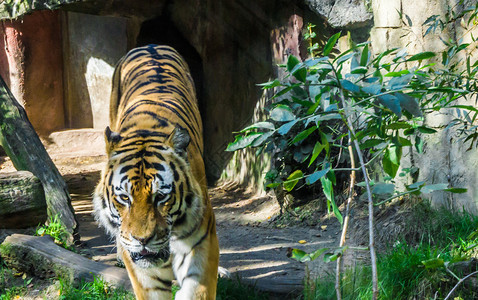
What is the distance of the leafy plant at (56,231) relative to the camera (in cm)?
532

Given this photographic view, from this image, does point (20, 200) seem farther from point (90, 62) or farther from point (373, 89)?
point (90, 62)

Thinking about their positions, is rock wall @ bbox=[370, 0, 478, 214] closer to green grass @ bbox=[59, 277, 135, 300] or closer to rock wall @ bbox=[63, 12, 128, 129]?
green grass @ bbox=[59, 277, 135, 300]

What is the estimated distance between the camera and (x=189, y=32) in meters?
9.57

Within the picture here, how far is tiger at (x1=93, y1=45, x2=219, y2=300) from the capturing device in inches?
125

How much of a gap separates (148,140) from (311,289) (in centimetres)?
147

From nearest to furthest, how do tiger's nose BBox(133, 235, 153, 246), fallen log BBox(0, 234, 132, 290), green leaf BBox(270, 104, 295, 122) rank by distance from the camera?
green leaf BBox(270, 104, 295, 122), tiger's nose BBox(133, 235, 153, 246), fallen log BBox(0, 234, 132, 290)

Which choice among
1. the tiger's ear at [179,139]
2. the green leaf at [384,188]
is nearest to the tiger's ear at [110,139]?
the tiger's ear at [179,139]

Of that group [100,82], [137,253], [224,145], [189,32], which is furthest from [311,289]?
[100,82]

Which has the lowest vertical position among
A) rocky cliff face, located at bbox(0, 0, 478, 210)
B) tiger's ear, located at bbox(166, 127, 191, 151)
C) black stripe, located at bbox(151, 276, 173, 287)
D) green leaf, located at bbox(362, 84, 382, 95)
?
black stripe, located at bbox(151, 276, 173, 287)

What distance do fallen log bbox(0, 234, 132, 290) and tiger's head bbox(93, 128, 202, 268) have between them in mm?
987

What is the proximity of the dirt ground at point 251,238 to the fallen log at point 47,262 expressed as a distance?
0.74 metres

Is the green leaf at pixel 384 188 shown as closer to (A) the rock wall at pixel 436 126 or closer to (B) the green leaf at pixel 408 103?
(B) the green leaf at pixel 408 103

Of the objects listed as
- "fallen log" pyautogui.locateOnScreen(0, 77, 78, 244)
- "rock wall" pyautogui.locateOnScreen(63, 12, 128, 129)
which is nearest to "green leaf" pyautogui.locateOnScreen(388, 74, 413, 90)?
"fallen log" pyautogui.locateOnScreen(0, 77, 78, 244)

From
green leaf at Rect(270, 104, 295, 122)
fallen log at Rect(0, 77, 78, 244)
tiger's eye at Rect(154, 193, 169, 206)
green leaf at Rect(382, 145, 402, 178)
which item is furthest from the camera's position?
fallen log at Rect(0, 77, 78, 244)
